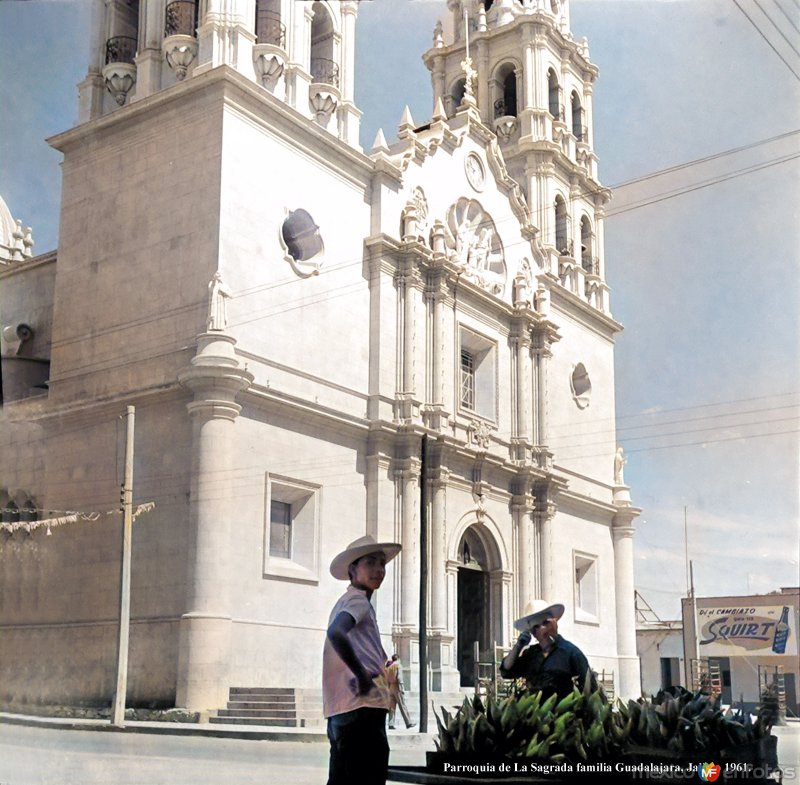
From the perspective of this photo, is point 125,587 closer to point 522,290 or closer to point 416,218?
point 416,218

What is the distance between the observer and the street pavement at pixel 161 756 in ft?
30.0

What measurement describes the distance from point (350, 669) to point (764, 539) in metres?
6.56

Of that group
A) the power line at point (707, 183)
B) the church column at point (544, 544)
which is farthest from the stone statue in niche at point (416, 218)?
the power line at point (707, 183)

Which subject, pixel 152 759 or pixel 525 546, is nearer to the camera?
pixel 152 759

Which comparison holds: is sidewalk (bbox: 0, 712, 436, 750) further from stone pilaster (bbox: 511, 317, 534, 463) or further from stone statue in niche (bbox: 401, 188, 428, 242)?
stone statue in niche (bbox: 401, 188, 428, 242)

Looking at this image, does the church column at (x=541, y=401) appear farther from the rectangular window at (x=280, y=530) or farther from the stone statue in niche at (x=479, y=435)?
the rectangular window at (x=280, y=530)

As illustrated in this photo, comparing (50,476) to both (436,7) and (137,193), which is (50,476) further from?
(436,7)

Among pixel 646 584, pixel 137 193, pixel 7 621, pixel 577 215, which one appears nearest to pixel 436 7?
pixel 137 193

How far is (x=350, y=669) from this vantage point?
5.87 m

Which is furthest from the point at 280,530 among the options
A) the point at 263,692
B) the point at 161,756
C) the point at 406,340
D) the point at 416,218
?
the point at 416,218

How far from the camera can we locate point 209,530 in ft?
48.5

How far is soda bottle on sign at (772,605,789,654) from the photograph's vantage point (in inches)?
429

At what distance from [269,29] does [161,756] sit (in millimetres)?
11827

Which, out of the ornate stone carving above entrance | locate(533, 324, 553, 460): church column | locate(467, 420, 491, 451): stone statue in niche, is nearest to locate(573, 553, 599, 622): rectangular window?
locate(533, 324, 553, 460): church column
